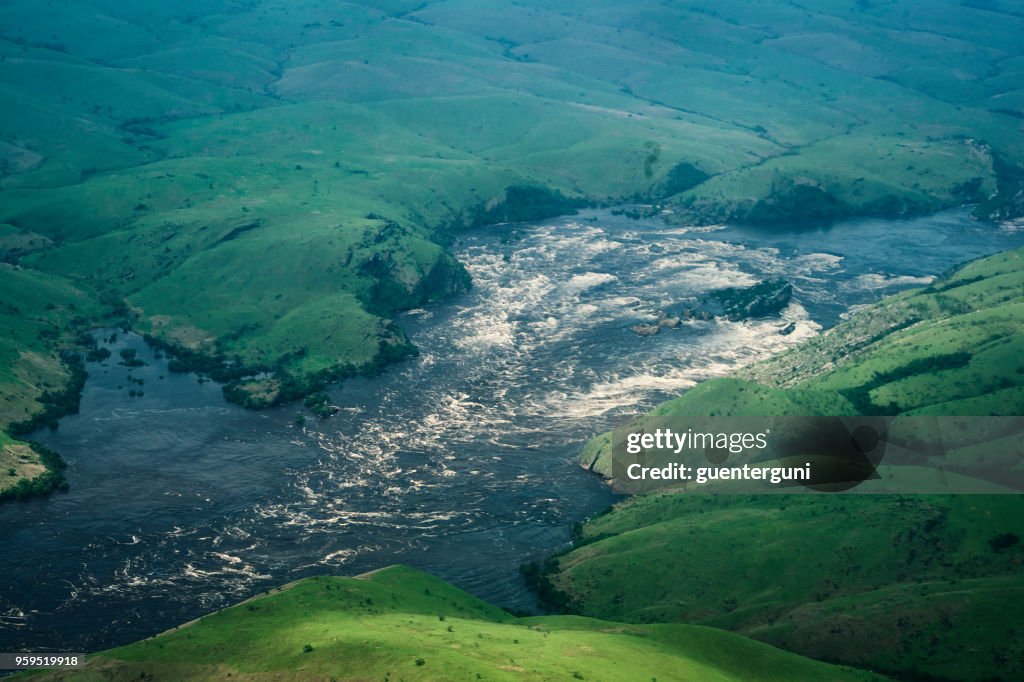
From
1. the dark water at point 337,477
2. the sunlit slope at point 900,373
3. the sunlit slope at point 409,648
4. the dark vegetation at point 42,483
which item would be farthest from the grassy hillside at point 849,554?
the dark vegetation at point 42,483

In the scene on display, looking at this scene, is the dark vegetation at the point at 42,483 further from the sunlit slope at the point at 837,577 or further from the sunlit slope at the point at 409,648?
the sunlit slope at the point at 837,577

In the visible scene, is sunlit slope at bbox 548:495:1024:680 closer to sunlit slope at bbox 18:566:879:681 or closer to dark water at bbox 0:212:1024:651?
sunlit slope at bbox 18:566:879:681

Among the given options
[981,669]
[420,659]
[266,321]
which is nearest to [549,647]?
[420,659]

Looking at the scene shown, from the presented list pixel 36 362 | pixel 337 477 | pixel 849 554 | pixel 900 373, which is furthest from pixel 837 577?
pixel 36 362

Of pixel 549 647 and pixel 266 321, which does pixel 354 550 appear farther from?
pixel 266 321

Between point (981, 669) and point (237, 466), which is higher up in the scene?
point (981, 669)

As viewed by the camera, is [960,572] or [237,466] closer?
[960,572]
